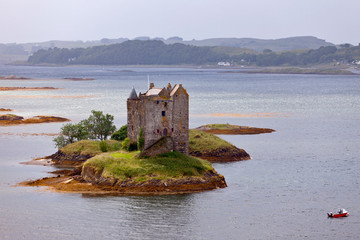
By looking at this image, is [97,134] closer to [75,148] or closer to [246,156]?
[75,148]

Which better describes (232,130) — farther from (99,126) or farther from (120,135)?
(120,135)

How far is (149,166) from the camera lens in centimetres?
7250

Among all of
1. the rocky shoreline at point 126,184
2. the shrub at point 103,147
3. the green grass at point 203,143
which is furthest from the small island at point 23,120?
the rocky shoreline at point 126,184

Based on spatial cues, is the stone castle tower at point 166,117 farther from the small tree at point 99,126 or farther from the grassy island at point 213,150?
the small tree at point 99,126

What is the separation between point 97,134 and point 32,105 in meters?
87.3

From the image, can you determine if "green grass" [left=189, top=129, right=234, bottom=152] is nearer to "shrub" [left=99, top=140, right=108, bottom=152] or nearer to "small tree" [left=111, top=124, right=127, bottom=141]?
"small tree" [left=111, top=124, right=127, bottom=141]

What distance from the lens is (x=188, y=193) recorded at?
230 feet

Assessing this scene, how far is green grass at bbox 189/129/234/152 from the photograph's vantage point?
93.1 metres

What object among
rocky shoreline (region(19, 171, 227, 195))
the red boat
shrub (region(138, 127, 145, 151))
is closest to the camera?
the red boat

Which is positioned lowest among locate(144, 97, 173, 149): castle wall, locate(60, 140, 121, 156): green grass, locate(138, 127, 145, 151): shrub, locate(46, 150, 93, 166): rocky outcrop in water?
locate(46, 150, 93, 166): rocky outcrop in water

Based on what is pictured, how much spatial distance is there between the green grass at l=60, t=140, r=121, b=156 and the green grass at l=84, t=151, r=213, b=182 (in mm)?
13224

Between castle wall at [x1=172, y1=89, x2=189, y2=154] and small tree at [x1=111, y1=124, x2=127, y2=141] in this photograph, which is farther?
small tree at [x1=111, y1=124, x2=127, y2=141]

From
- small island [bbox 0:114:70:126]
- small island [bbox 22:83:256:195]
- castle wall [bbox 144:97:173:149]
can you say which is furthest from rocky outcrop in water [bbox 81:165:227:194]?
small island [bbox 0:114:70:126]

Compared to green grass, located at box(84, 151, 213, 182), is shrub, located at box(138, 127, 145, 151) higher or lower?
higher
